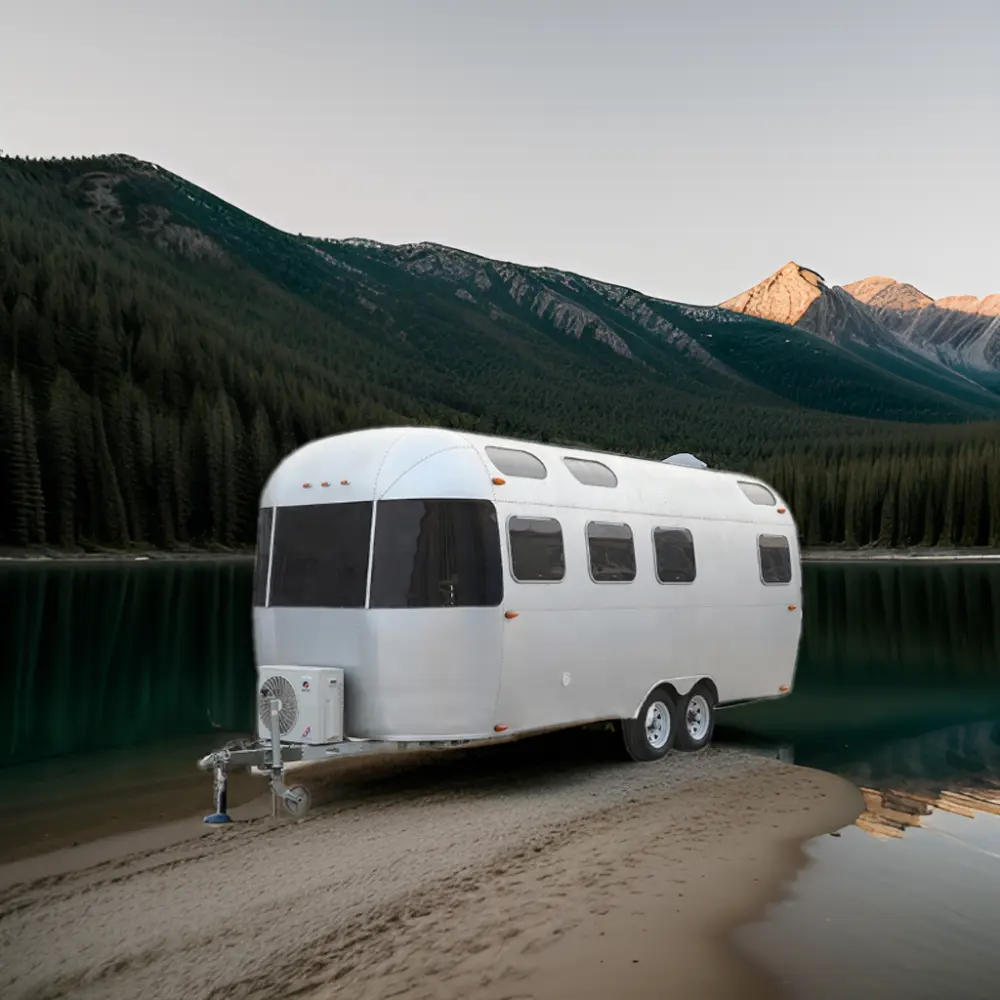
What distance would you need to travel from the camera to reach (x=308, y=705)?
11.8 meters

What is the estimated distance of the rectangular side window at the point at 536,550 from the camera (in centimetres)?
1252

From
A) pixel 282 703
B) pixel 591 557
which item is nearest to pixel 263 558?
pixel 282 703

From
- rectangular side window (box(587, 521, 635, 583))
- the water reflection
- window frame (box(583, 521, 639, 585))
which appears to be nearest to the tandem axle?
window frame (box(583, 521, 639, 585))

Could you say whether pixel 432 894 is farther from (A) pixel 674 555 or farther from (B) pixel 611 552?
(A) pixel 674 555

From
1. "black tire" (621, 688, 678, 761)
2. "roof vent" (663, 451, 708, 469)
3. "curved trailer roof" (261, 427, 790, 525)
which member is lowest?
"black tire" (621, 688, 678, 761)

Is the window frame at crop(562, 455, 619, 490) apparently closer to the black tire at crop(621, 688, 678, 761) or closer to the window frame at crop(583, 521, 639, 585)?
the window frame at crop(583, 521, 639, 585)

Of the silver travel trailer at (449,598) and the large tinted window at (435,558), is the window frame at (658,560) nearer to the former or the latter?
the silver travel trailer at (449,598)

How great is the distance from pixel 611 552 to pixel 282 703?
468cm

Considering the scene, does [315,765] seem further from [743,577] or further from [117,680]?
[117,680]

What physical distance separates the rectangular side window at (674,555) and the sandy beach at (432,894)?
2.83 m

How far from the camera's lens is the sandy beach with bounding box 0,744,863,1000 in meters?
7.59

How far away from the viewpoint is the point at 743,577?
16.7m

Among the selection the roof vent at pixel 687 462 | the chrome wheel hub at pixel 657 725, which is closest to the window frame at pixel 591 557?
the chrome wheel hub at pixel 657 725

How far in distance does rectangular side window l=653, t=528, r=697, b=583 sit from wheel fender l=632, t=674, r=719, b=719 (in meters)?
1.42
